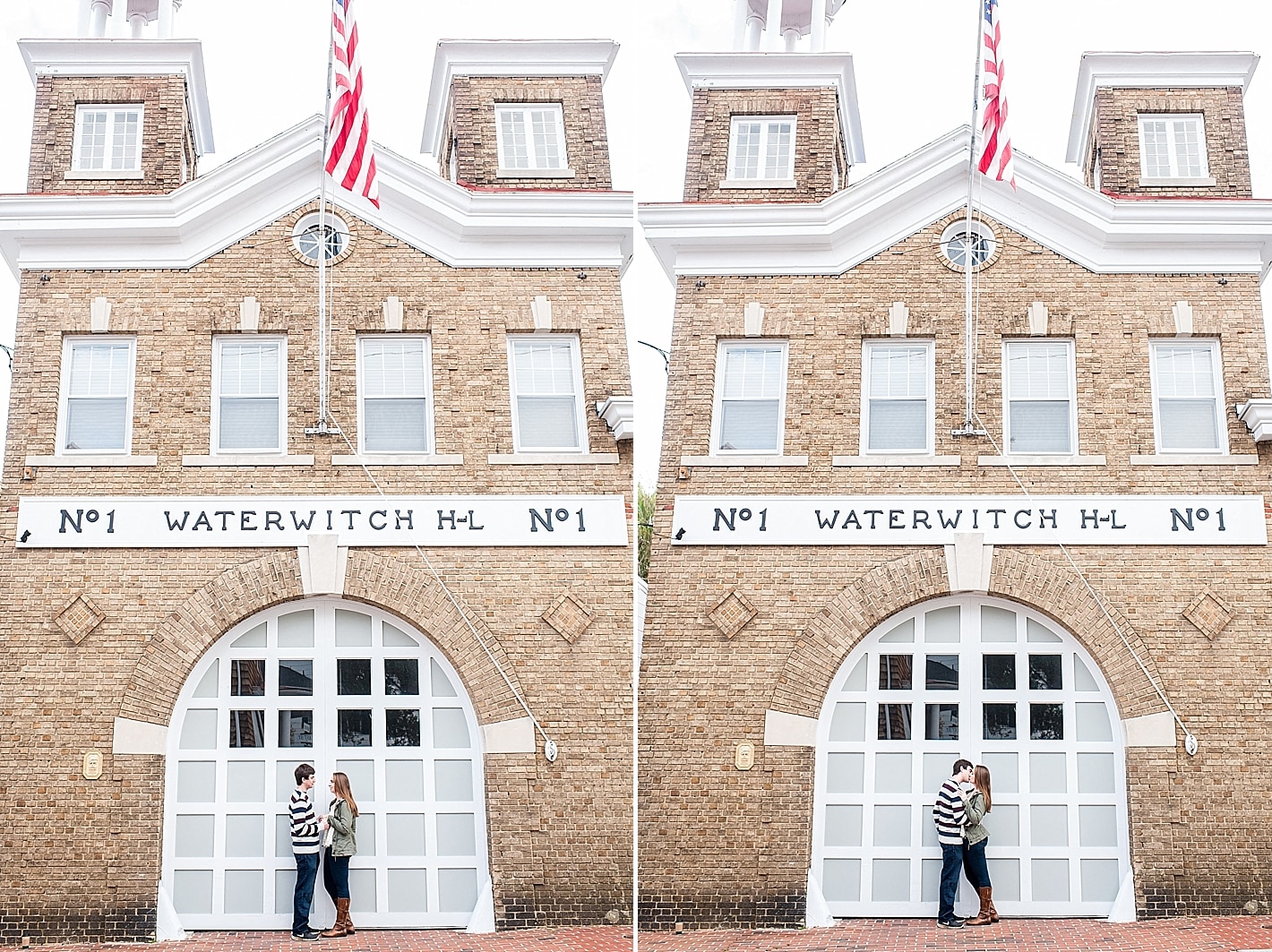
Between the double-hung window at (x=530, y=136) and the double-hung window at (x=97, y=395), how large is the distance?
3.18m

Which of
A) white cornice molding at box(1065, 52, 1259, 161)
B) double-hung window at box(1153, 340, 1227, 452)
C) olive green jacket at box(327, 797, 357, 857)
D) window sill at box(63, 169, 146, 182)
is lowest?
olive green jacket at box(327, 797, 357, 857)

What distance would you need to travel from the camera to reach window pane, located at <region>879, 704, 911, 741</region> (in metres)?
8.48

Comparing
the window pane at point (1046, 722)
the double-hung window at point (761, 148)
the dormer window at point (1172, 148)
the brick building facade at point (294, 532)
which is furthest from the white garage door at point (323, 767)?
the dormer window at point (1172, 148)

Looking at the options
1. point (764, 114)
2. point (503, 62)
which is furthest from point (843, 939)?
point (503, 62)

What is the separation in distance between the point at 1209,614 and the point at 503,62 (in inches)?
260

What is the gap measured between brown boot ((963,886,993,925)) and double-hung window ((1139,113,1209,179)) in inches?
212

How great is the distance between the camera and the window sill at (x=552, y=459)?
28.6 ft

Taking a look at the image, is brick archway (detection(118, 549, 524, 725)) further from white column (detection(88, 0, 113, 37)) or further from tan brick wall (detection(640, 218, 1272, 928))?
white column (detection(88, 0, 113, 37))

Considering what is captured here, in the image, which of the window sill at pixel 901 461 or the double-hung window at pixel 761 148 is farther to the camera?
the double-hung window at pixel 761 148

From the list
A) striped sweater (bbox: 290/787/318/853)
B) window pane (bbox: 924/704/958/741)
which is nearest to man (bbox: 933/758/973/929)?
window pane (bbox: 924/704/958/741)

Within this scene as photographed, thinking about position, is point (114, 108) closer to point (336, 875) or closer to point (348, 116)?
point (348, 116)

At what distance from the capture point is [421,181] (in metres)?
8.84

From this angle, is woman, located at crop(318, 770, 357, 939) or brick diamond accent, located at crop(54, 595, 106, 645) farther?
brick diamond accent, located at crop(54, 595, 106, 645)

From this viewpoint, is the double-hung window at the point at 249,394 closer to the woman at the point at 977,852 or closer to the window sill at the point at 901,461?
the window sill at the point at 901,461
